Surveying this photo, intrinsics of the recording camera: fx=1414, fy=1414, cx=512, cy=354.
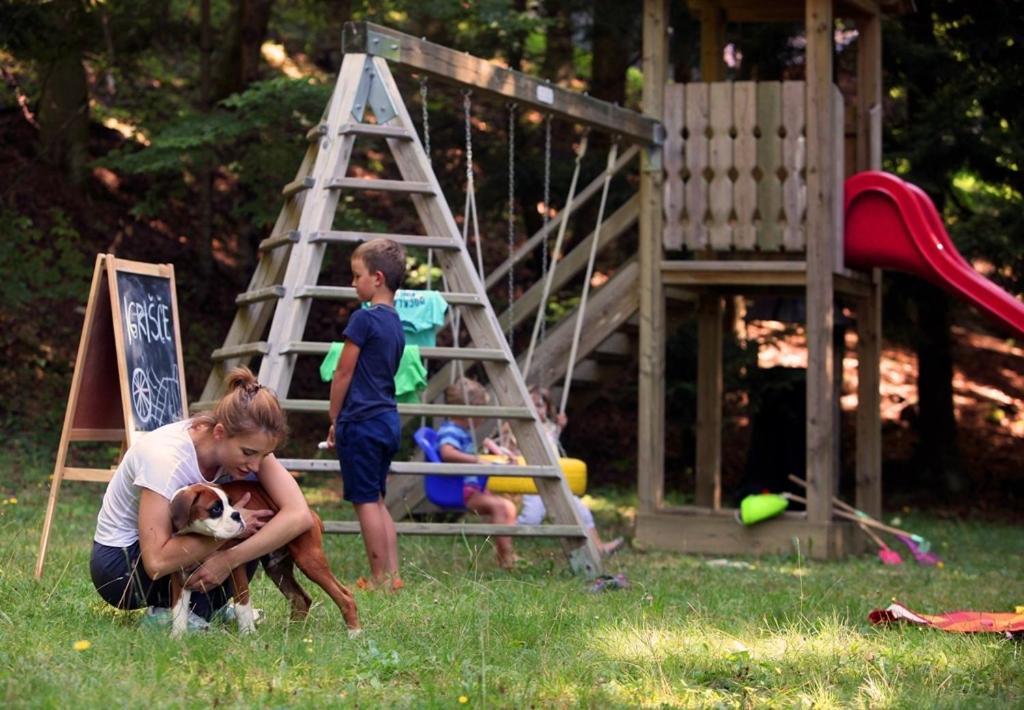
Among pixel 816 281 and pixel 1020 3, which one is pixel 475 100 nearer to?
pixel 1020 3

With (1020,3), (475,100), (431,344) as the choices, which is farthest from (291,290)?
(475,100)

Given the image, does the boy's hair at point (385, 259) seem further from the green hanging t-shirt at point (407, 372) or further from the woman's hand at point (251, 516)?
the woman's hand at point (251, 516)

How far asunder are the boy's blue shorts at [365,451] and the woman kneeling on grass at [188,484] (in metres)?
1.67

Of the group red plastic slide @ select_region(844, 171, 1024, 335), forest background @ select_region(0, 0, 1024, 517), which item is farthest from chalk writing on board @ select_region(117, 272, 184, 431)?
red plastic slide @ select_region(844, 171, 1024, 335)

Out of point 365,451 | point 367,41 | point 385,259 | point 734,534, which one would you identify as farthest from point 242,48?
point 365,451

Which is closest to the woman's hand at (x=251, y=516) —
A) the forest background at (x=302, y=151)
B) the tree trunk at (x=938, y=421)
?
the forest background at (x=302, y=151)

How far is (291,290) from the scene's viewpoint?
291 inches

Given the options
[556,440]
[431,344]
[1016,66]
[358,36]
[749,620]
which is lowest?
[749,620]

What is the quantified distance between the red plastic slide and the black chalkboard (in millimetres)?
5401

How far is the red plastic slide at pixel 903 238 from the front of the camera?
9.72 meters

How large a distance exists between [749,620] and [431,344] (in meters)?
2.89

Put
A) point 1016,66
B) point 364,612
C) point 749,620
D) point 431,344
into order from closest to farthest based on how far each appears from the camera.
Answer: point 364,612 → point 749,620 → point 431,344 → point 1016,66

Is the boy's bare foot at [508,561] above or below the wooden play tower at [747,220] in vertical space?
below

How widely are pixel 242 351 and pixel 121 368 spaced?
1167 mm
